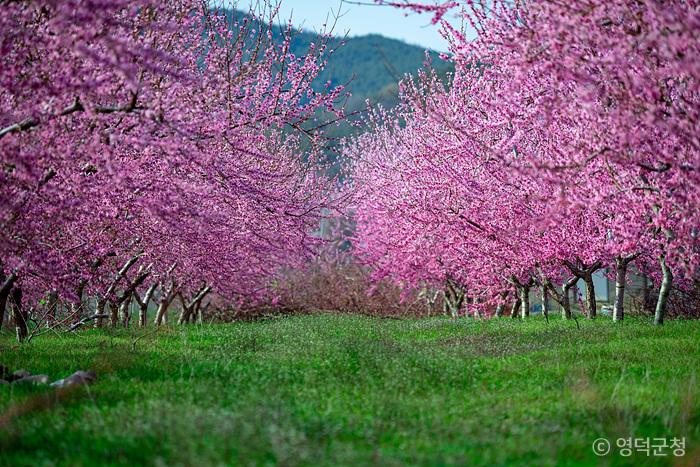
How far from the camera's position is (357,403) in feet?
21.1

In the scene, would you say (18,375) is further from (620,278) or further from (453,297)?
(453,297)

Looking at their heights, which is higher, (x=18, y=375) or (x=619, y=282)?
(x=619, y=282)

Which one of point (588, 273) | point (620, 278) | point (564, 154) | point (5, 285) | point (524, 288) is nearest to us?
point (564, 154)

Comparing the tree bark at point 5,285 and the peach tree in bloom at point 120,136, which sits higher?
the peach tree in bloom at point 120,136

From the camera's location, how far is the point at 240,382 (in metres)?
7.46

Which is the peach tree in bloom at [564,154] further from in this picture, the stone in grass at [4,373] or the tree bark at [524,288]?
the stone in grass at [4,373]

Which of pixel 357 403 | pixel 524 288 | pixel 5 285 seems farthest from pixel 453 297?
pixel 357 403

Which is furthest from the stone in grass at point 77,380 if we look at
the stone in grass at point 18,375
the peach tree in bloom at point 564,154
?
the peach tree in bloom at point 564,154

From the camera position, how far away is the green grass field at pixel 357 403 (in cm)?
472

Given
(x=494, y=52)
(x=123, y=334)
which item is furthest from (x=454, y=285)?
(x=494, y=52)

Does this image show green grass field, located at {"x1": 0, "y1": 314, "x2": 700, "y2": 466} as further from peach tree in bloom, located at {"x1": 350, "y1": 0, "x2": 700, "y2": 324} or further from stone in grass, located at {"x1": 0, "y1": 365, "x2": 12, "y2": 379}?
peach tree in bloom, located at {"x1": 350, "y1": 0, "x2": 700, "y2": 324}

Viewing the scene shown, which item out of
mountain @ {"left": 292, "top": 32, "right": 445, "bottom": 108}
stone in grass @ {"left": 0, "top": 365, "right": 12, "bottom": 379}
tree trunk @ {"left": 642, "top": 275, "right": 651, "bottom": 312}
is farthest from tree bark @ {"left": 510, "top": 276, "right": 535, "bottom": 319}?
mountain @ {"left": 292, "top": 32, "right": 445, "bottom": 108}

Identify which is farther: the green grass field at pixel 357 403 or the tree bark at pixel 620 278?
the tree bark at pixel 620 278

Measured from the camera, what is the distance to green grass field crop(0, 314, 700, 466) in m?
4.72
